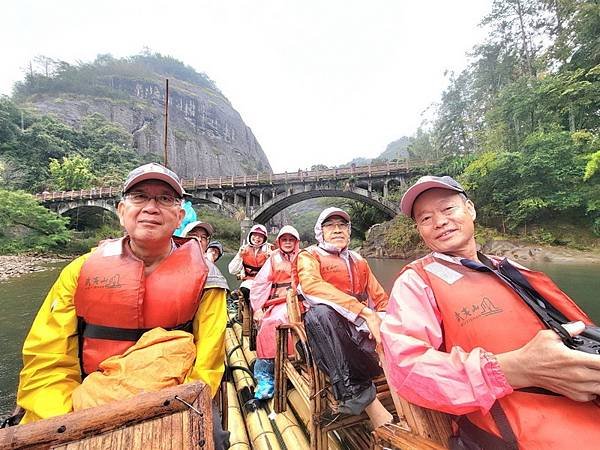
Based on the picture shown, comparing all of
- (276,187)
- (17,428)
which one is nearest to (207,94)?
(276,187)

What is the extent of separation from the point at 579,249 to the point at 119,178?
39.4m

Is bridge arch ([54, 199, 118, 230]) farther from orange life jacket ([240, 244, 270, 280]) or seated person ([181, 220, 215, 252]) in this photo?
seated person ([181, 220, 215, 252])

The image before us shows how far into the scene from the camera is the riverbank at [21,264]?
12188mm

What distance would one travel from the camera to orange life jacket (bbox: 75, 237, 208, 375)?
1.28m

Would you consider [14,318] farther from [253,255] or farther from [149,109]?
[149,109]

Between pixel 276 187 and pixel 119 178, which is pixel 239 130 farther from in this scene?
pixel 276 187

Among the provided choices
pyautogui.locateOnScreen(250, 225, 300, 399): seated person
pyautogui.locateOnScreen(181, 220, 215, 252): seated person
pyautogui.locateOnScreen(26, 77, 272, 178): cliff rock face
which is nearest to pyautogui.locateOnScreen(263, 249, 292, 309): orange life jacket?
pyautogui.locateOnScreen(250, 225, 300, 399): seated person

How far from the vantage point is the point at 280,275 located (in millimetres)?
3395

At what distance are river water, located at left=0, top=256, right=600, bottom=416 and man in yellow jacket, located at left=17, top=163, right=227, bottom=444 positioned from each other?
2.85 m

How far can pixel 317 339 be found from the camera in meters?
1.65

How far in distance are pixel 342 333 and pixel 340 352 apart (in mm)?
112

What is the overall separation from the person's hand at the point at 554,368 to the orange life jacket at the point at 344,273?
5.15 ft

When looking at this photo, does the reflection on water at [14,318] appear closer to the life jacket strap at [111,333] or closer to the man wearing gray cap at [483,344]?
the life jacket strap at [111,333]

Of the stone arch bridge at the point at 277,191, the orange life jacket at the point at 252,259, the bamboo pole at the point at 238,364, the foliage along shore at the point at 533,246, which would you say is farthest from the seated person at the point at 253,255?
the stone arch bridge at the point at 277,191
